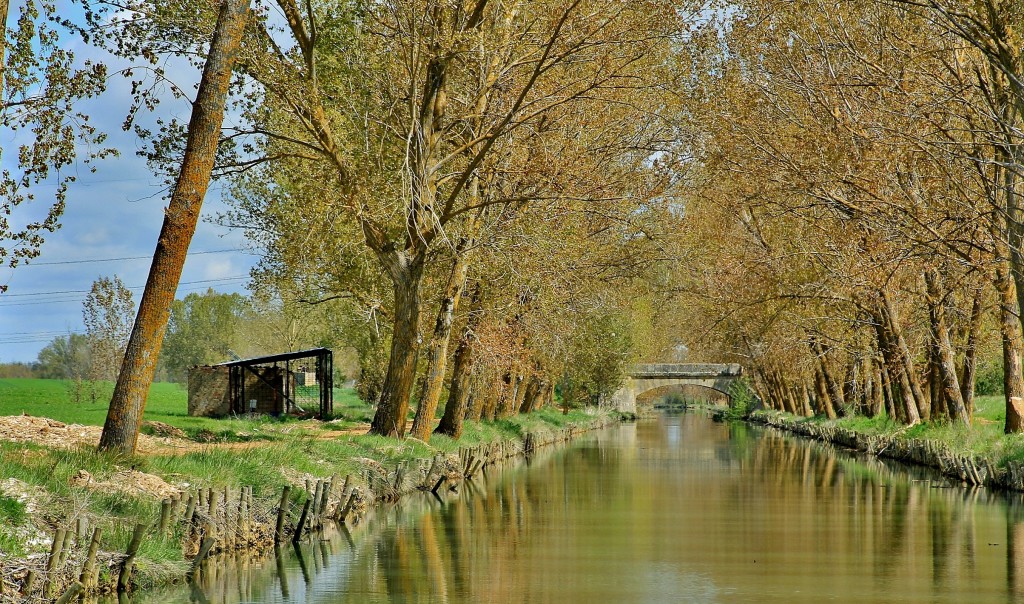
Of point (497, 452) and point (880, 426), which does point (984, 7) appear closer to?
point (497, 452)

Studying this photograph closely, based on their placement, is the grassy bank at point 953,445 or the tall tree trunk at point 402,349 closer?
→ the grassy bank at point 953,445

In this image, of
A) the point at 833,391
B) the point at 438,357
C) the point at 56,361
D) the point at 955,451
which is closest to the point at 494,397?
the point at 438,357

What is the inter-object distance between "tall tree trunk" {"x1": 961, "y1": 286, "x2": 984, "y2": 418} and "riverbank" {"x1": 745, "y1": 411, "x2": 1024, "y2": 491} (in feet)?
5.05

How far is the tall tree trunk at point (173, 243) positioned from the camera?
50.1 feet

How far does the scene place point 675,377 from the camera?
335 feet

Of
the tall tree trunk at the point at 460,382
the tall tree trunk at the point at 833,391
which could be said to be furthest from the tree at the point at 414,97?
the tall tree trunk at the point at 833,391

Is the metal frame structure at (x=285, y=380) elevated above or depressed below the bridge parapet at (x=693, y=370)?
below

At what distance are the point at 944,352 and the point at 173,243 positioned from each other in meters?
21.2

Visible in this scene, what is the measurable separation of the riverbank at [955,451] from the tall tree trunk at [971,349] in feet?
5.05

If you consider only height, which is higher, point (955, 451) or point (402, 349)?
point (402, 349)

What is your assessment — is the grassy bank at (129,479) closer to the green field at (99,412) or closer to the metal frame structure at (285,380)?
the green field at (99,412)

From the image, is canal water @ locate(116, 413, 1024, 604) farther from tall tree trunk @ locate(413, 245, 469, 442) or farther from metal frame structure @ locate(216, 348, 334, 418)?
metal frame structure @ locate(216, 348, 334, 418)

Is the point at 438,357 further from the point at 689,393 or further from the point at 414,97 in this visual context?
the point at 689,393

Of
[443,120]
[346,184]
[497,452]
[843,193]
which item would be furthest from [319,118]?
[497,452]
